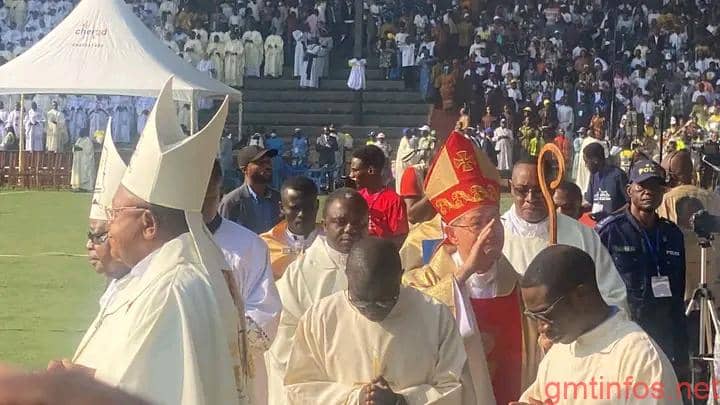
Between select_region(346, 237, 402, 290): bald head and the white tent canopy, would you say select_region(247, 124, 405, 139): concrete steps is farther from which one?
select_region(346, 237, 402, 290): bald head

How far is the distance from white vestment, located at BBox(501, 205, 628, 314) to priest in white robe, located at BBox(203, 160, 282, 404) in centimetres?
124

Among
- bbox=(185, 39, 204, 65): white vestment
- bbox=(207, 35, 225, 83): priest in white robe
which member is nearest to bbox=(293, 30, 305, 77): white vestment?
bbox=(207, 35, 225, 83): priest in white robe

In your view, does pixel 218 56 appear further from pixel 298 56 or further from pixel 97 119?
pixel 97 119

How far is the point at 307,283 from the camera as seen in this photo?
602cm

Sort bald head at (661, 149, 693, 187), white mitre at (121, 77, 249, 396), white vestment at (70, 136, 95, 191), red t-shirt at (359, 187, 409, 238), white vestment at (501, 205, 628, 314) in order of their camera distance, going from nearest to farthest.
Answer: white mitre at (121, 77, 249, 396) < white vestment at (501, 205, 628, 314) < red t-shirt at (359, 187, 409, 238) < bald head at (661, 149, 693, 187) < white vestment at (70, 136, 95, 191)

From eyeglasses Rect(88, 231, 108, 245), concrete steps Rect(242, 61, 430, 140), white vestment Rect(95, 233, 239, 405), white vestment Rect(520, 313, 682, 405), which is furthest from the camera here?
concrete steps Rect(242, 61, 430, 140)

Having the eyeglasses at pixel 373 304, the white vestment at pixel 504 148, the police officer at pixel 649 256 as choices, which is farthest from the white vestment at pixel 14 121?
the eyeglasses at pixel 373 304

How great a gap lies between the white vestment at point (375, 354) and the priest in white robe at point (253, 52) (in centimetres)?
3232

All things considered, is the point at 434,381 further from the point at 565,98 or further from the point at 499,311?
the point at 565,98

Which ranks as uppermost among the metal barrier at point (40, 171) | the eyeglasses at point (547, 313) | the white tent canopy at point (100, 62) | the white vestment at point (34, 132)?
the white tent canopy at point (100, 62)

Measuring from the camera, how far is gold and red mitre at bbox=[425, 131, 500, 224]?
5.66m

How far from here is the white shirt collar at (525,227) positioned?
6.54m

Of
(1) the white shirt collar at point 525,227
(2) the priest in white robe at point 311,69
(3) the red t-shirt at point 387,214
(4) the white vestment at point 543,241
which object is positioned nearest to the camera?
(4) the white vestment at point 543,241

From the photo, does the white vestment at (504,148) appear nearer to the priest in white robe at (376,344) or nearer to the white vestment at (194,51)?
the white vestment at (194,51)
